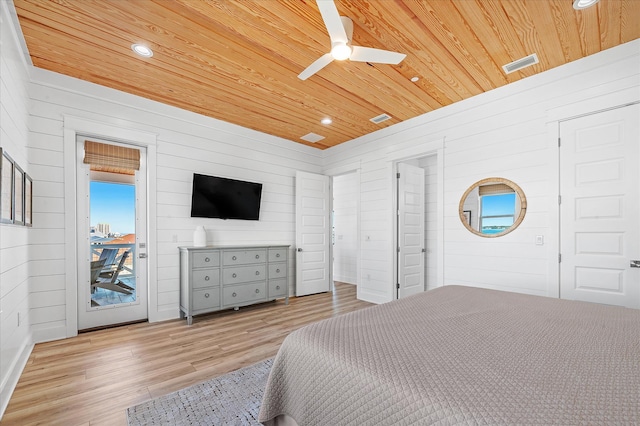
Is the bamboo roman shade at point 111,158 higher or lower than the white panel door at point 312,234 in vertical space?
higher

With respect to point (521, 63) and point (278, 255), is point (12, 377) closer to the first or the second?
point (278, 255)

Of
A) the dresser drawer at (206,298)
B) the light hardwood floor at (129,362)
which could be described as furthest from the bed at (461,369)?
the dresser drawer at (206,298)

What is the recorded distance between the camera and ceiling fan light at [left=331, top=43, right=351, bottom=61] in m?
2.13

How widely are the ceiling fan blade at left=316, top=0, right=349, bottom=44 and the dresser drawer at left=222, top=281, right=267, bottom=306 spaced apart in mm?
3247

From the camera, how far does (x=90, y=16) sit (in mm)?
2146

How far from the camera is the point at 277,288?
14.5 ft

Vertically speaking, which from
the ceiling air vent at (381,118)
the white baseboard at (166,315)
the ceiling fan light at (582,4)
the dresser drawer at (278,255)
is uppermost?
the ceiling fan light at (582,4)

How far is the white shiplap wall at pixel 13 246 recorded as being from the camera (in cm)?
198

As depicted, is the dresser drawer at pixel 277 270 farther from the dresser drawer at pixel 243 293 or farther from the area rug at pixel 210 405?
the area rug at pixel 210 405

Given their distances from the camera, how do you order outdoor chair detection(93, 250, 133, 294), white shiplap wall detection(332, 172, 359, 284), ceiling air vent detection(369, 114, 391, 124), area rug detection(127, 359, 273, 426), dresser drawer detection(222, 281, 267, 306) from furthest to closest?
white shiplap wall detection(332, 172, 359, 284)
ceiling air vent detection(369, 114, 391, 124)
dresser drawer detection(222, 281, 267, 306)
outdoor chair detection(93, 250, 133, 294)
area rug detection(127, 359, 273, 426)

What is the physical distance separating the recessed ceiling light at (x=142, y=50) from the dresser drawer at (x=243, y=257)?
2.38m

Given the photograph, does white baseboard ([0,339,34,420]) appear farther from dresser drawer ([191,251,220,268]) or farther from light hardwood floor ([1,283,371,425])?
dresser drawer ([191,251,220,268])

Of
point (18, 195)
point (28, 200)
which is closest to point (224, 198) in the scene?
point (28, 200)

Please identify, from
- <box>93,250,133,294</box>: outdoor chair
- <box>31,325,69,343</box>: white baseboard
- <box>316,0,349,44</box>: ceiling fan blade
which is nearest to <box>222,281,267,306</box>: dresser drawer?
<box>93,250,133,294</box>: outdoor chair
